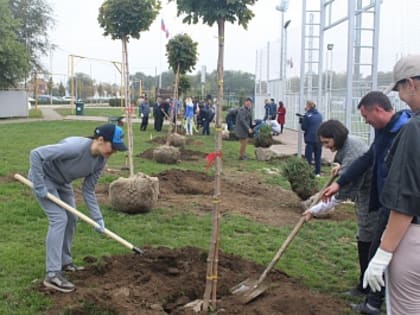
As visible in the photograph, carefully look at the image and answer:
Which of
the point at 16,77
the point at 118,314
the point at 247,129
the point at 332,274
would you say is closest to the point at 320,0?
the point at 247,129

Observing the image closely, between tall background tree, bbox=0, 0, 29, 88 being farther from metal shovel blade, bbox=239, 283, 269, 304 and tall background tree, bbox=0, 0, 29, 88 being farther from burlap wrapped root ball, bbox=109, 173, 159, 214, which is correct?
metal shovel blade, bbox=239, 283, 269, 304

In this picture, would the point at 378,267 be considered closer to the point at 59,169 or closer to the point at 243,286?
the point at 243,286

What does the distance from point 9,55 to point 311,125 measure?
2114cm

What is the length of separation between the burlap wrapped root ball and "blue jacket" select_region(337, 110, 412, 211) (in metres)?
3.57

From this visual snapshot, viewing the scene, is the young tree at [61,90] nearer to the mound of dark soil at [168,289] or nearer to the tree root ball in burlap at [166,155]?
the tree root ball in burlap at [166,155]

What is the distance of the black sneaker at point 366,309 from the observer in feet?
14.5

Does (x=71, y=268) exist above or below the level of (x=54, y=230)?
below

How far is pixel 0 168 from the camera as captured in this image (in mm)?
11172

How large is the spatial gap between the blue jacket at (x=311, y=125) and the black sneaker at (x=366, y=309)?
8.40m

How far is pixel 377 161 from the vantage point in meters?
4.28

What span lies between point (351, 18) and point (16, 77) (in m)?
23.9

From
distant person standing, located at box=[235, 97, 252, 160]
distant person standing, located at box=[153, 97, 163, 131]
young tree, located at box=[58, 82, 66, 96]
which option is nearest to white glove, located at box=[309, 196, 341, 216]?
distant person standing, located at box=[235, 97, 252, 160]

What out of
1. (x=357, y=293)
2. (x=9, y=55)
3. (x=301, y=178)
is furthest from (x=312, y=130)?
(x=9, y=55)

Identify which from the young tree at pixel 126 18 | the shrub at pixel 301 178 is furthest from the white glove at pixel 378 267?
the young tree at pixel 126 18
